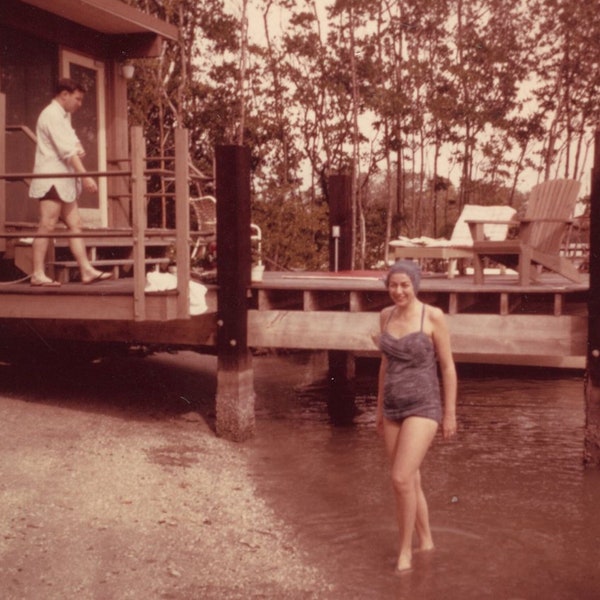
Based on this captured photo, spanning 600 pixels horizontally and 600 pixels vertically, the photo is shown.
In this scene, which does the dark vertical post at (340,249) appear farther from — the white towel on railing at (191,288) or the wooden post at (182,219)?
the wooden post at (182,219)

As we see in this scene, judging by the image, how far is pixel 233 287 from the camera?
28.3 ft

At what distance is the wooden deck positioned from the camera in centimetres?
799

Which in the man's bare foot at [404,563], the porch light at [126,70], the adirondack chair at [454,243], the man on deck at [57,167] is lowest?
the man's bare foot at [404,563]

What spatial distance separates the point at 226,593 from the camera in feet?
17.1

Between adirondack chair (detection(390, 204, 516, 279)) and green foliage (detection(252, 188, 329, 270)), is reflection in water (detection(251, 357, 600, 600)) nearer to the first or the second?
adirondack chair (detection(390, 204, 516, 279))

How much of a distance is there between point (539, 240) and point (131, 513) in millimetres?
5244

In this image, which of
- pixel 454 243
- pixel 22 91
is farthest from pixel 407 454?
pixel 22 91

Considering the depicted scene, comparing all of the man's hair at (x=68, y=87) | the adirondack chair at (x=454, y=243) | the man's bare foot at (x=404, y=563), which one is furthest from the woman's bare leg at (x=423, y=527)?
the adirondack chair at (x=454, y=243)

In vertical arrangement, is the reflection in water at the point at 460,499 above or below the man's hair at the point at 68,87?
below

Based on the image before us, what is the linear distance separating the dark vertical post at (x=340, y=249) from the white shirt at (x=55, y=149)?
5321 mm

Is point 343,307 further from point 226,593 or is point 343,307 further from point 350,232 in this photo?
point 226,593

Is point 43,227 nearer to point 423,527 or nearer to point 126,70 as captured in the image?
point 423,527

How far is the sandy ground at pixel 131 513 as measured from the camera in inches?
208

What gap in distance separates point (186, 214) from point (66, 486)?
2.51 meters
